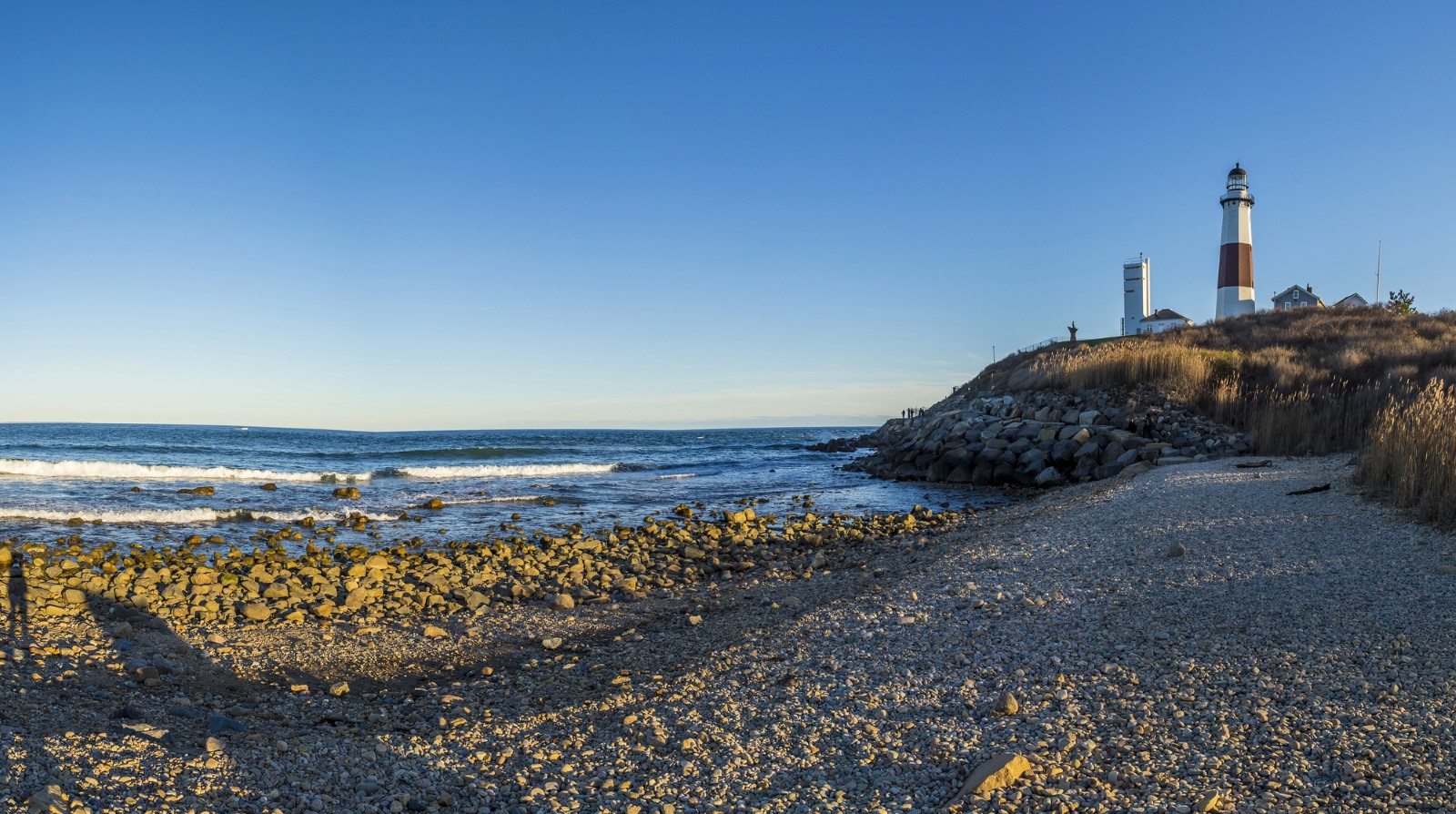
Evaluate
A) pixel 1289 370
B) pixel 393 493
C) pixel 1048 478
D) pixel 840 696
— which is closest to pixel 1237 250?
pixel 1289 370

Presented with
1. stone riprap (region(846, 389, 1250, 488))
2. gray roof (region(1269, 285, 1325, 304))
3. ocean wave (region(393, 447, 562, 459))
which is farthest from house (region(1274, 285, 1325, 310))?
ocean wave (region(393, 447, 562, 459))

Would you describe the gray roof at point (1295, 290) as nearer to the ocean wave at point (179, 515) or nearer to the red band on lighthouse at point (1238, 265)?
the red band on lighthouse at point (1238, 265)

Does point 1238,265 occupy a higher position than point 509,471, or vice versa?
point 1238,265

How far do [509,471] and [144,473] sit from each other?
36.5ft

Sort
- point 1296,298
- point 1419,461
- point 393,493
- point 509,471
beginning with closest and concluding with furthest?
point 1419,461 → point 393,493 → point 509,471 → point 1296,298

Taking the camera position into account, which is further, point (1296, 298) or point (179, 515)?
point (1296, 298)

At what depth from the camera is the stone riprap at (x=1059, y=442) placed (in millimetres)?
18344

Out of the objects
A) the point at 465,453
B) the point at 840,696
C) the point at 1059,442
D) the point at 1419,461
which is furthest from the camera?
the point at 465,453

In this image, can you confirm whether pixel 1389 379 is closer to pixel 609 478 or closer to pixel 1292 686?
pixel 1292 686

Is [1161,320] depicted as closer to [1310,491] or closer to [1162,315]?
[1162,315]

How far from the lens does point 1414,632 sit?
201 inches

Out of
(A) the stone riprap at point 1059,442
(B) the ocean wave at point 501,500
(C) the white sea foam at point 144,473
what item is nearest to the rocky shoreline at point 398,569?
(B) the ocean wave at point 501,500

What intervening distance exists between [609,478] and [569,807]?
2291 cm

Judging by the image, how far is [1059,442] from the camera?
20.4 metres
